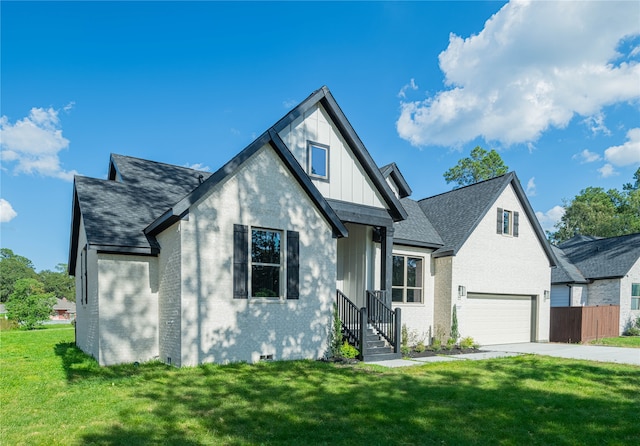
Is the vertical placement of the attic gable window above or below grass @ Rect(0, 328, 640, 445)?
above

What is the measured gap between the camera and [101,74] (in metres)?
15.6

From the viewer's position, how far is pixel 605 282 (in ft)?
73.4

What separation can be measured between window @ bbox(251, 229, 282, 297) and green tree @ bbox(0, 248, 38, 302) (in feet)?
297

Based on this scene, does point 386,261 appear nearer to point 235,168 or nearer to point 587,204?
point 235,168

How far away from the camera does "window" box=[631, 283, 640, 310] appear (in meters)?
22.2

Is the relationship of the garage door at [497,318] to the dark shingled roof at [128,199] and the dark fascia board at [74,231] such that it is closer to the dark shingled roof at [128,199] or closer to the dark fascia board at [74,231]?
the dark shingled roof at [128,199]

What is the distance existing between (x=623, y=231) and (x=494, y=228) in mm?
38597

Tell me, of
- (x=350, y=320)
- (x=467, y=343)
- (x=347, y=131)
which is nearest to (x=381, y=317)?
(x=350, y=320)

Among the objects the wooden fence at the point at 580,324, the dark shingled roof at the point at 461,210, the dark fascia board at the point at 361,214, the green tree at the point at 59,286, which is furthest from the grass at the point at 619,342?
the green tree at the point at 59,286

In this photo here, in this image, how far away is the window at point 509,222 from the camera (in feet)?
58.1

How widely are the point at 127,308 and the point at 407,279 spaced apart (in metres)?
9.90

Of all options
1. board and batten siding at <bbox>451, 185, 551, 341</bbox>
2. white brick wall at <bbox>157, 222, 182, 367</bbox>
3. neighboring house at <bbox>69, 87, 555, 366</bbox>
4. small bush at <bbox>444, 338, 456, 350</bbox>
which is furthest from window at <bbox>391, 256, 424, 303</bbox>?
white brick wall at <bbox>157, 222, 182, 367</bbox>

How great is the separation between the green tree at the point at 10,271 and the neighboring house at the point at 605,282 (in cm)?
9311

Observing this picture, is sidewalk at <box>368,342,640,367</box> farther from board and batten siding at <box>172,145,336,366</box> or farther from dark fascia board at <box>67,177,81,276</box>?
dark fascia board at <box>67,177,81,276</box>
